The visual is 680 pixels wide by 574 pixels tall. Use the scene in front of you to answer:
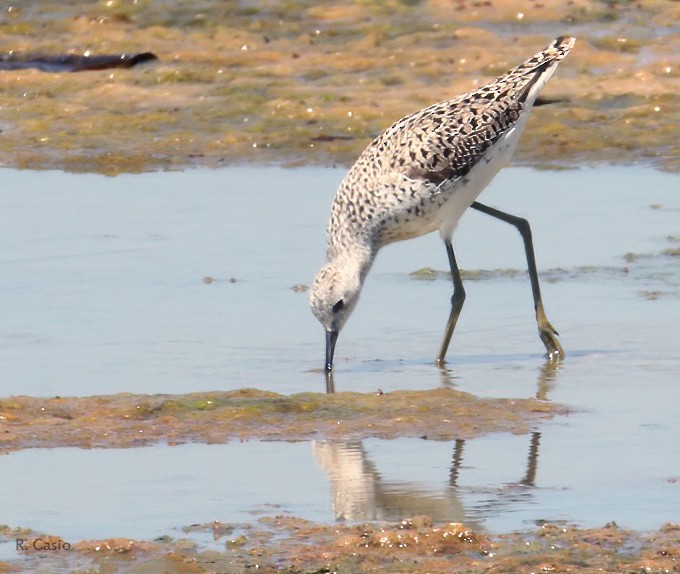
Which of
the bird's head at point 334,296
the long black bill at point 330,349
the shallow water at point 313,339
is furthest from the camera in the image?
the bird's head at point 334,296

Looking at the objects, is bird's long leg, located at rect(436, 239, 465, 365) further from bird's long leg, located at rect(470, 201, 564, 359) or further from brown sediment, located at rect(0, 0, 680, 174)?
brown sediment, located at rect(0, 0, 680, 174)

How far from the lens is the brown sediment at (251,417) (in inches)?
265

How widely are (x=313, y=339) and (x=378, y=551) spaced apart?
3310 mm

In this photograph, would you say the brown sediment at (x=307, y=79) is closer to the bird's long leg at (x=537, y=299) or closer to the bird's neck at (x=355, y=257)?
the bird's long leg at (x=537, y=299)

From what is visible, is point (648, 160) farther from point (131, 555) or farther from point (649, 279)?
point (131, 555)

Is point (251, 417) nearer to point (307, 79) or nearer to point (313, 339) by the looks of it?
point (313, 339)

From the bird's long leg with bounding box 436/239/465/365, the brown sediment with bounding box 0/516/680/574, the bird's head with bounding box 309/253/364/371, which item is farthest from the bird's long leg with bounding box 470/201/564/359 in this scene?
the brown sediment with bounding box 0/516/680/574

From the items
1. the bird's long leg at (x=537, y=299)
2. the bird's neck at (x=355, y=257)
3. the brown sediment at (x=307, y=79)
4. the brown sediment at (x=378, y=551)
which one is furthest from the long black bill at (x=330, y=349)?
the brown sediment at (x=307, y=79)

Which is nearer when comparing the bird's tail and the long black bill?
the long black bill

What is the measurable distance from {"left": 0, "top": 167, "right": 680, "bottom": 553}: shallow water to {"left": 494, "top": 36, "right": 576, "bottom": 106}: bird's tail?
1.10 metres

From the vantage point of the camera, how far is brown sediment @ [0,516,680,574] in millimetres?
5125

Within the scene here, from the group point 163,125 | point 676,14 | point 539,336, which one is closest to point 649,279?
point 539,336

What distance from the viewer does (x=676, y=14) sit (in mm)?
16703

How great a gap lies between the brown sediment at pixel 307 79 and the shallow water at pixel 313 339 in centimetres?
76
